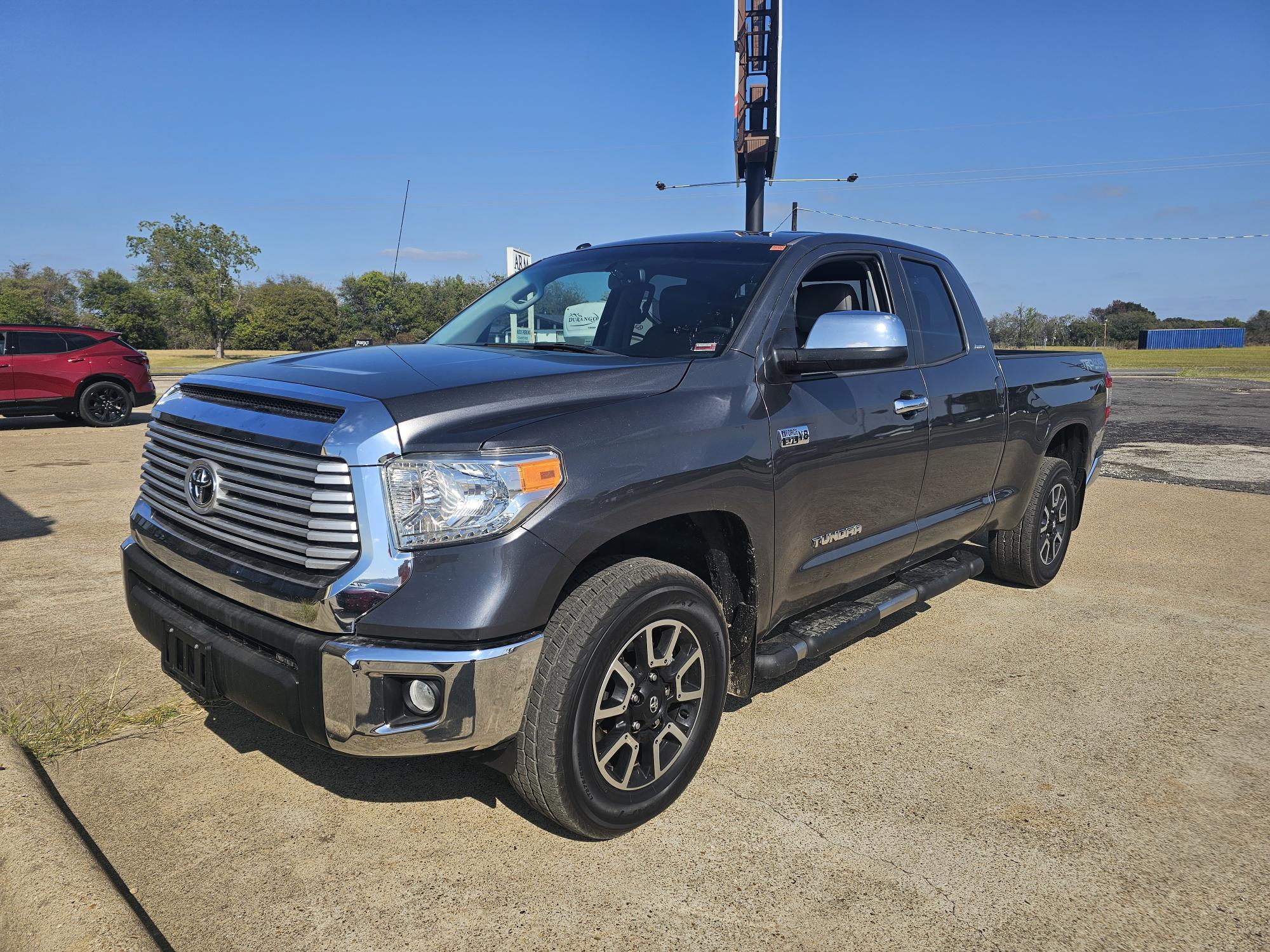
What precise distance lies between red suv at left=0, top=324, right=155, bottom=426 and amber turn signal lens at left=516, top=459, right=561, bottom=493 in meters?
13.8

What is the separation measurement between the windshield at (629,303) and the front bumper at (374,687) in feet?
4.71

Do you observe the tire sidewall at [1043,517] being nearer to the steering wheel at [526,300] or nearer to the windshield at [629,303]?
the windshield at [629,303]

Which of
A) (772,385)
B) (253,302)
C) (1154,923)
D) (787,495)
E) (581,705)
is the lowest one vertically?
→ (1154,923)

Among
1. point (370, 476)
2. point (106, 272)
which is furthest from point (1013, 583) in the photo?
point (106, 272)

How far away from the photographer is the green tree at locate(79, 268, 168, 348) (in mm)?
64250

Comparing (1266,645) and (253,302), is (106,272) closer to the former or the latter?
(253,302)

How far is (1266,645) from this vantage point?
4.57m

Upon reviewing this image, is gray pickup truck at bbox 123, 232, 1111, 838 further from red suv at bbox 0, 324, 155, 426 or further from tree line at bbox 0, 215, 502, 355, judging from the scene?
tree line at bbox 0, 215, 502, 355

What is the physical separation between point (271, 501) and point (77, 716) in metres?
1.60

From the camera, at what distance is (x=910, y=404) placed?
392 centimetres

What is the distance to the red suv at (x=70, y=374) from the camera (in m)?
13.2

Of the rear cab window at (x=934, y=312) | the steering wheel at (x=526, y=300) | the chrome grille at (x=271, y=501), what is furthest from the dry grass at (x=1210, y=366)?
the chrome grille at (x=271, y=501)

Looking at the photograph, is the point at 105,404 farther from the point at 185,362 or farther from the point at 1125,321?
the point at 1125,321

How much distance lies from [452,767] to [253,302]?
83.9 m
